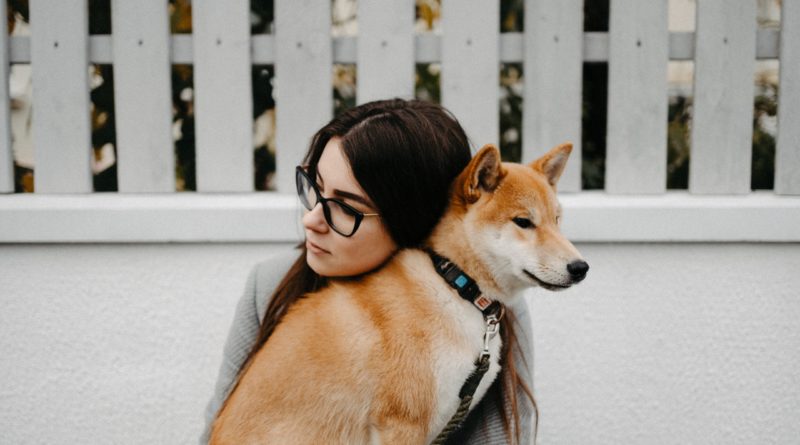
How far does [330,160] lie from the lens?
168 centimetres

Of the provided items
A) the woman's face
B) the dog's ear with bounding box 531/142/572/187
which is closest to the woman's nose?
the woman's face

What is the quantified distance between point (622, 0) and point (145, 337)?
2.15 metres

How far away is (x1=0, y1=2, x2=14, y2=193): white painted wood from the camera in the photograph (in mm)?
2416

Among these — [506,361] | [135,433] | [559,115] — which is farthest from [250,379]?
[559,115]

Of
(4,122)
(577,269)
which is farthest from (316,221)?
(4,122)

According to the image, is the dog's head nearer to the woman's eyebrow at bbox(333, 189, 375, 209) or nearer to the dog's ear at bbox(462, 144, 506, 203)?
the dog's ear at bbox(462, 144, 506, 203)

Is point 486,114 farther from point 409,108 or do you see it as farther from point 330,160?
point 330,160

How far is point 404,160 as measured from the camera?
1.66 m

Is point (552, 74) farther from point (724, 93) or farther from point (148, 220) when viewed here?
point (148, 220)

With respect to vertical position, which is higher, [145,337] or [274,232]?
[274,232]

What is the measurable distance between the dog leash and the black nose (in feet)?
0.75

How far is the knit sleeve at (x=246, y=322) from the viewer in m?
1.94

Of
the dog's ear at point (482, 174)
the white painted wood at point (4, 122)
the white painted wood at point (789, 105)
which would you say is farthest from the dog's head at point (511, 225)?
the white painted wood at point (4, 122)

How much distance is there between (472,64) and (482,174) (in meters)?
0.91
